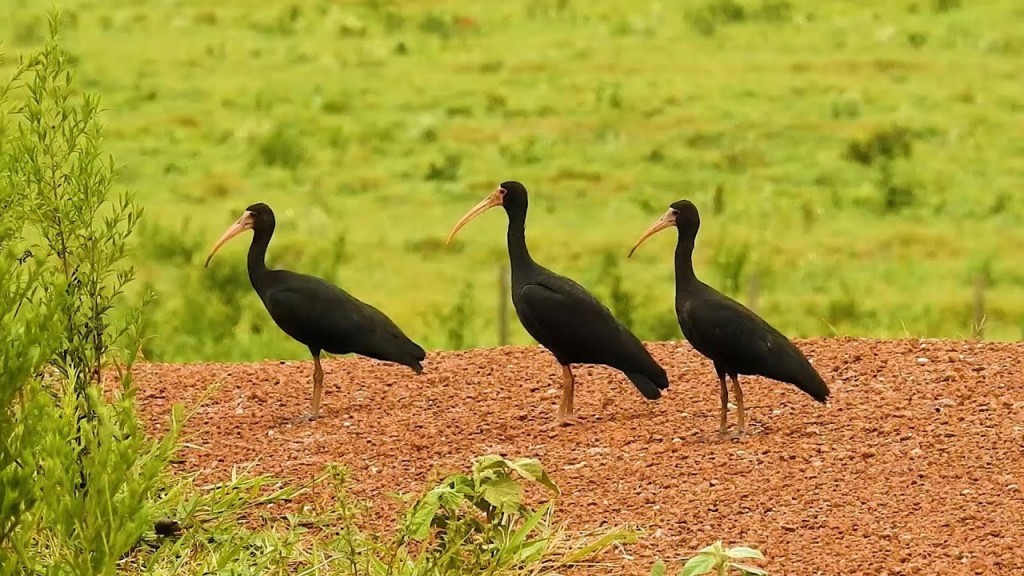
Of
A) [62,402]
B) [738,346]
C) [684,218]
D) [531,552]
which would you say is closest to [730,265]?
[684,218]

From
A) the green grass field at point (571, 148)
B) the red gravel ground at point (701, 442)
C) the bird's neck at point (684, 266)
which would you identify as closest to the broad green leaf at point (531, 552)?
the red gravel ground at point (701, 442)

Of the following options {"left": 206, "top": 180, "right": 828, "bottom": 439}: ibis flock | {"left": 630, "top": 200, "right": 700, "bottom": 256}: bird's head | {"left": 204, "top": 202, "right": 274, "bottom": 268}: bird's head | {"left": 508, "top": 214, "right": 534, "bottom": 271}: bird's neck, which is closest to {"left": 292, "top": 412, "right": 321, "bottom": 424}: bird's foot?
{"left": 206, "top": 180, "right": 828, "bottom": 439}: ibis flock

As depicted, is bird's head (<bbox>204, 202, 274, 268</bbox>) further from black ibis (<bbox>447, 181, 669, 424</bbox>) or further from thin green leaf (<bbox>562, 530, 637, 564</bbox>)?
thin green leaf (<bbox>562, 530, 637, 564</bbox>)

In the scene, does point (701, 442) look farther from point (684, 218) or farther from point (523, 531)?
point (523, 531)

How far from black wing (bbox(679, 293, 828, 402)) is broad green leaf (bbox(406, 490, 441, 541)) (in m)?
2.63

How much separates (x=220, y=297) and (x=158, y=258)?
310cm

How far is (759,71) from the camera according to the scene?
3219cm

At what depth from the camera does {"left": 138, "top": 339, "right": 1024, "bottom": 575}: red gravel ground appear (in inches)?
325

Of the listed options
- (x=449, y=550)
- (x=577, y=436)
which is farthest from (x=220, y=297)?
(x=449, y=550)

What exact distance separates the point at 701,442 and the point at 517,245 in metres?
1.96

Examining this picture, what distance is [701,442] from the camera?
31.6 ft

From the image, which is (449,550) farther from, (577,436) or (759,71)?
(759,71)

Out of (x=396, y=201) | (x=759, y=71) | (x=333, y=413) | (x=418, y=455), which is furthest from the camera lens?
(x=759, y=71)

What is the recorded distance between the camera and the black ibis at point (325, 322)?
10.8 meters
